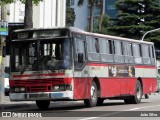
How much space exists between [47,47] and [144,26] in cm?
4341

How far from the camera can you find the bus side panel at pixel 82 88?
20.6 metres

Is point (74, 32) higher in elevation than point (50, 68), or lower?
higher

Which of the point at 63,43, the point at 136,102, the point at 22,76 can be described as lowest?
the point at 136,102

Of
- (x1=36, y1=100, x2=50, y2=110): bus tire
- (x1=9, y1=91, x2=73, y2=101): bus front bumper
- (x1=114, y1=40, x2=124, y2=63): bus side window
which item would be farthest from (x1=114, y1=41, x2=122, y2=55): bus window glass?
(x1=9, y1=91, x2=73, y2=101): bus front bumper

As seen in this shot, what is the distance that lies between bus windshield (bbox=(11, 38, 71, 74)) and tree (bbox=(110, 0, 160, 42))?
43.1 meters

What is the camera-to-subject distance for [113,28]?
65875 mm

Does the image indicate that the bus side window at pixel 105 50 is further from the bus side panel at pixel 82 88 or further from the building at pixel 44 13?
the building at pixel 44 13

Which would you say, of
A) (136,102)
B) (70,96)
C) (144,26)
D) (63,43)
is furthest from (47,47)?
(144,26)

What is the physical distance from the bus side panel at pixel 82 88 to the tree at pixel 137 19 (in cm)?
4201

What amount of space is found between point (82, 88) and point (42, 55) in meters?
2.05

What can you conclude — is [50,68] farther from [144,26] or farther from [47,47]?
[144,26]

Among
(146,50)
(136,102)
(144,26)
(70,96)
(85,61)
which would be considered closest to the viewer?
(70,96)

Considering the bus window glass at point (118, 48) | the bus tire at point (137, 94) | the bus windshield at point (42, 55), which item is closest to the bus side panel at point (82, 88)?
the bus windshield at point (42, 55)

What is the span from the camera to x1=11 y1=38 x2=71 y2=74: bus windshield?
20.2 m
